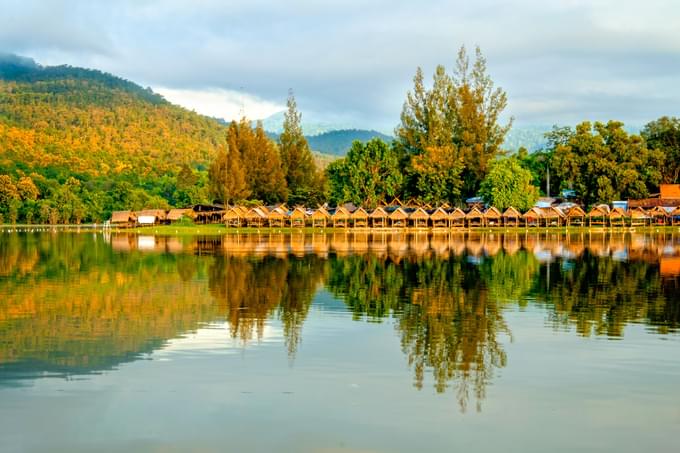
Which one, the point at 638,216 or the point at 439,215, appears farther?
the point at 439,215

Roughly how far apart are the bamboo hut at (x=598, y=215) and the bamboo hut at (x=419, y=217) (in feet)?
45.2

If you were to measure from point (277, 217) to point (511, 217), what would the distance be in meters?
20.8

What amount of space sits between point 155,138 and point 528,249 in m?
96.8

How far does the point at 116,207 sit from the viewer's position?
279ft

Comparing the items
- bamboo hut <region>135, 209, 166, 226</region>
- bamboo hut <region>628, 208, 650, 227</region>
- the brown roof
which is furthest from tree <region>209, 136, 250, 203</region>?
the brown roof

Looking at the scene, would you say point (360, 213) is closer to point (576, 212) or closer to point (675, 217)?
point (576, 212)

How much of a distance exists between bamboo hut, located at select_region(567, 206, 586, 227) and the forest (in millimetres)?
2666

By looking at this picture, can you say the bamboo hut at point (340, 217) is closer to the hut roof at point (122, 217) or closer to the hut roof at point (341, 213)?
the hut roof at point (341, 213)

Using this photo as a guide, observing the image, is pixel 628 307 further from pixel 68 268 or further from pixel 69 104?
pixel 69 104

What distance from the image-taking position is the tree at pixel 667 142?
7062 centimetres

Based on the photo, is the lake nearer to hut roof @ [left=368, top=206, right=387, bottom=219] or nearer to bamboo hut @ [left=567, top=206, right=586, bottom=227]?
bamboo hut @ [left=567, top=206, right=586, bottom=227]

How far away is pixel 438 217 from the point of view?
205 ft

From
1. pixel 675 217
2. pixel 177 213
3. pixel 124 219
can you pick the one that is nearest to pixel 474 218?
pixel 675 217

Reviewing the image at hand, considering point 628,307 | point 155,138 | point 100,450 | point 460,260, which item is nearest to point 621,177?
point 460,260
